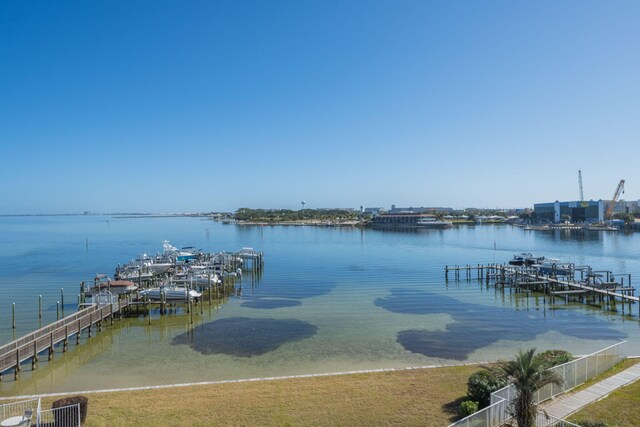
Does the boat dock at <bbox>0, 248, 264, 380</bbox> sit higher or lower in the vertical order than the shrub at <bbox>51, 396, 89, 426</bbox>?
lower

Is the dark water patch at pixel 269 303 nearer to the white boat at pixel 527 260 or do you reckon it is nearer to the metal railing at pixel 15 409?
the metal railing at pixel 15 409

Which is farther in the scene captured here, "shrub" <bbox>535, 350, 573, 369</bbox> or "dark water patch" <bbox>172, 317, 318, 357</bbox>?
"dark water patch" <bbox>172, 317, 318, 357</bbox>

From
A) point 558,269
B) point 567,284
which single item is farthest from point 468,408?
point 558,269

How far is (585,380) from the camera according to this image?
19.3 metres

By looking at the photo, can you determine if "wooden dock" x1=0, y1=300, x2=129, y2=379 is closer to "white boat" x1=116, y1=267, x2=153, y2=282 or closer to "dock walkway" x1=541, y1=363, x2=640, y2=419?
"white boat" x1=116, y1=267, x2=153, y2=282

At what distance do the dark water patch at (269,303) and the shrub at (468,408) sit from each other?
2863cm

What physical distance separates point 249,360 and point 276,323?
9794 mm

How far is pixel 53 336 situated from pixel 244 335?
1305cm

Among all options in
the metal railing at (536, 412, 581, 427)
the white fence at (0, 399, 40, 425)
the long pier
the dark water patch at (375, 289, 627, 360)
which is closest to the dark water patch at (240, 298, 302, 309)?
the dark water patch at (375, 289, 627, 360)

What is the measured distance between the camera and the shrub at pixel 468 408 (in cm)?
1645

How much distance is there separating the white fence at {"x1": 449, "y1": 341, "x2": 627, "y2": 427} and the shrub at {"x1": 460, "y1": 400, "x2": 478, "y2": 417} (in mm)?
1168

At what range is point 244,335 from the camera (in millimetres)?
33438

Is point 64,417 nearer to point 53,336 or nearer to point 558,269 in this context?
point 53,336

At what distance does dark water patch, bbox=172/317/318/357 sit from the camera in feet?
98.0
